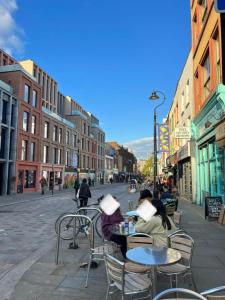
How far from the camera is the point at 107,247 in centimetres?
572

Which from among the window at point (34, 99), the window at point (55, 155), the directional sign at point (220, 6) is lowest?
the directional sign at point (220, 6)

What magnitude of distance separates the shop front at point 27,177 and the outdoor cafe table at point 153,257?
31.6m

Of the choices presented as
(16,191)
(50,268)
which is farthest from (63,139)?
(50,268)

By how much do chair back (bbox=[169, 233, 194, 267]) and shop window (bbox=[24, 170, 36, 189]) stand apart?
3326cm

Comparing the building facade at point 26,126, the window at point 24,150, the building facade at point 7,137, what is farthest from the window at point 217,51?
the window at point 24,150

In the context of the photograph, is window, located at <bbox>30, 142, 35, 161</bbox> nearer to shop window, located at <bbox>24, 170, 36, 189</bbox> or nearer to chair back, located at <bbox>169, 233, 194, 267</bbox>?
shop window, located at <bbox>24, 170, 36, 189</bbox>

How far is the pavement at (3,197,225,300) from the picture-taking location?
4770 millimetres

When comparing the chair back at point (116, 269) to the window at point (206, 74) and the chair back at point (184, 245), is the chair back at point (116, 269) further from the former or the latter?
the window at point (206, 74)

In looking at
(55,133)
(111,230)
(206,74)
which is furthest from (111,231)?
(55,133)

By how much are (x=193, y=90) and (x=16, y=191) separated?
2293 centimetres

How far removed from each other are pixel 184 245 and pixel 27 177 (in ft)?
113

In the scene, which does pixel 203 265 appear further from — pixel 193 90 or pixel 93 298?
pixel 193 90

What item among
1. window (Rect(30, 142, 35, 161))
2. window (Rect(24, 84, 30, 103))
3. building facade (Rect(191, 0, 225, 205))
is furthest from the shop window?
building facade (Rect(191, 0, 225, 205))

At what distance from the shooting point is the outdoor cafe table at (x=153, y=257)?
3.85m
